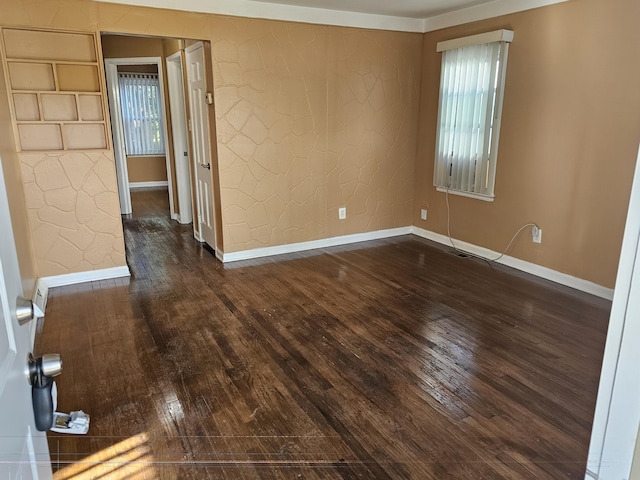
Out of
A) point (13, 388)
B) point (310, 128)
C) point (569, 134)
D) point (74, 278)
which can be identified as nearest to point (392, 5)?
point (310, 128)

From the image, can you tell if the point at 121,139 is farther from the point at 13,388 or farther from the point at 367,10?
the point at 13,388

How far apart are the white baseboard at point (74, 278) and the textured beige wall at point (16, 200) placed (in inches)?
4.7

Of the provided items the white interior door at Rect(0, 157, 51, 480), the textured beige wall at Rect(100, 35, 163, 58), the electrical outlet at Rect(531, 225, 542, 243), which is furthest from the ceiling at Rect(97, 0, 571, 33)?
the textured beige wall at Rect(100, 35, 163, 58)

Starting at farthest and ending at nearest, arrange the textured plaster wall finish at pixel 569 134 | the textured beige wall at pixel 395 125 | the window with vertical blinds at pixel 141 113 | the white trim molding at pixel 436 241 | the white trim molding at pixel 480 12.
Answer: the window with vertical blinds at pixel 141 113 → the white trim molding at pixel 480 12 → the white trim molding at pixel 436 241 → the textured beige wall at pixel 395 125 → the textured plaster wall finish at pixel 569 134

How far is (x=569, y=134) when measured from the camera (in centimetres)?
374

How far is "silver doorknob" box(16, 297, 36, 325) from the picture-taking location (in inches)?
33.6

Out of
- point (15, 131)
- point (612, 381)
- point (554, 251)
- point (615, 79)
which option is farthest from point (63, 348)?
point (615, 79)

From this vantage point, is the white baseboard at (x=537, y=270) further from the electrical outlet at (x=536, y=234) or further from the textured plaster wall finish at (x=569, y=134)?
the electrical outlet at (x=536, y=234)

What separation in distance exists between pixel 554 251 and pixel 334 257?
208 cm

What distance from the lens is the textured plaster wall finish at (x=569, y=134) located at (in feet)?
11.0

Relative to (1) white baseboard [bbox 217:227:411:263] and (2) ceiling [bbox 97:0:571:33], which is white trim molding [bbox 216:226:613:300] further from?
(2) ceiling [bbox 97:0:571:33]

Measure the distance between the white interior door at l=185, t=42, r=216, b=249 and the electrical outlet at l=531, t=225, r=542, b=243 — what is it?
10.4 feet

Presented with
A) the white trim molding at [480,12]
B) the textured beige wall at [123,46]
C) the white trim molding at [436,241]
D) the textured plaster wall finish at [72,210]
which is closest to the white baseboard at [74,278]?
the textured plaster wall finish at [72,210]

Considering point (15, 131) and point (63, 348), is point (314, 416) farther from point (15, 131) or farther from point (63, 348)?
point (15, 131)
